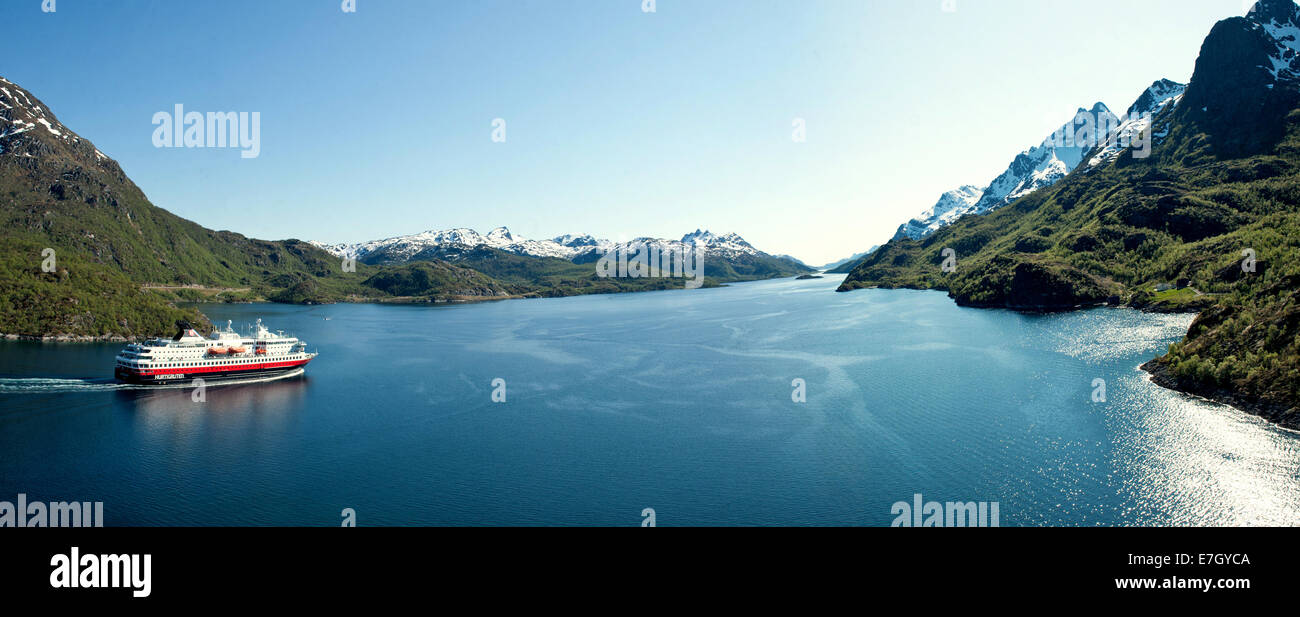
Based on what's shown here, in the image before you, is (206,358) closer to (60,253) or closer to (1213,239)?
(60,253)

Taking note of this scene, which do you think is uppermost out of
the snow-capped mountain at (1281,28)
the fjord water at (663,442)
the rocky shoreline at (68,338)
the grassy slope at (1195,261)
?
the snow-capped mountain at (1281,28)

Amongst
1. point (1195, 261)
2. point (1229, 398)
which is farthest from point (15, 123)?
point (1195, 261)

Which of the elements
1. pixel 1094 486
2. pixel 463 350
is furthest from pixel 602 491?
pixel 463 350

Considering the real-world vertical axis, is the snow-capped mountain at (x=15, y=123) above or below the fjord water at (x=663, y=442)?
above

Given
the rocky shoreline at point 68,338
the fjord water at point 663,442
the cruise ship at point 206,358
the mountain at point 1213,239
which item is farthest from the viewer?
the rocky shoreline at point 68,338

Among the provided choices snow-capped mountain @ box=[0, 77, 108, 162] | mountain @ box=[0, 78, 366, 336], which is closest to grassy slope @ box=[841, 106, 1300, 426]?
mountain @ box=[0, 78, 366, 336]

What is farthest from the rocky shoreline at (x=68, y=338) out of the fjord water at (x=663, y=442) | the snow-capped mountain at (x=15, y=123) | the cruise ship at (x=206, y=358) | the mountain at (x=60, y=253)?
the snow-capped mountain at (x=15, y=123)

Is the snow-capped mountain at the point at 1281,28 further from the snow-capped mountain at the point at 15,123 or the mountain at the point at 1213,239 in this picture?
the snow-capped mountain at the point at 15,123

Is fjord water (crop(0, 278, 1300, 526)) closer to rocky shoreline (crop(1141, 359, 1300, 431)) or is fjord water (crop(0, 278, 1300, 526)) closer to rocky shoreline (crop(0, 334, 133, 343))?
rocky shoreline (crop(1141, 359, 1300, 431))
